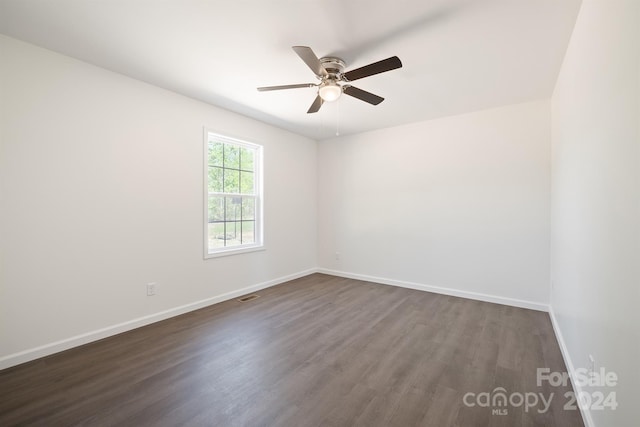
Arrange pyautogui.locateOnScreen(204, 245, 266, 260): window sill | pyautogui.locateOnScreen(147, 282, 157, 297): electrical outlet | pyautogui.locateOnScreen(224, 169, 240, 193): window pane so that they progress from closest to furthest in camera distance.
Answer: pyautogui.locateOnScreen(147, 282, 157, 297): electrical outlet
pyautogui.locateOnScreen(204, 245, 266, 260): window sill
pyautogui.locateOnScreen(224, 169, 240, 193): window pane

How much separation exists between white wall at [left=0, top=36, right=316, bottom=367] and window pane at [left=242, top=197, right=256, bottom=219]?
0.79 m

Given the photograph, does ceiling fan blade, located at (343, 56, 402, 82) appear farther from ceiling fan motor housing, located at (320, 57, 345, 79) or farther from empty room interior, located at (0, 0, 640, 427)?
ceiling fan motor housing, located at (320, 57, 345, 79)

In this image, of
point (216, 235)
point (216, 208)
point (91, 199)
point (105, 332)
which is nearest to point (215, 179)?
point (216, 208)

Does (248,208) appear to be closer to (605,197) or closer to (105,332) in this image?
(105,332)

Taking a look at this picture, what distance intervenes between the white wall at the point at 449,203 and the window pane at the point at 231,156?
1832 mm

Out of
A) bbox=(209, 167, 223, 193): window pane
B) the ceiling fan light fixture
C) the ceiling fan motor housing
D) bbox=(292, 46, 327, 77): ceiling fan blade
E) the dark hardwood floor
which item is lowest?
the dark hardwood floor

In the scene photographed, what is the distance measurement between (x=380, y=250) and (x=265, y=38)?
3521 mm

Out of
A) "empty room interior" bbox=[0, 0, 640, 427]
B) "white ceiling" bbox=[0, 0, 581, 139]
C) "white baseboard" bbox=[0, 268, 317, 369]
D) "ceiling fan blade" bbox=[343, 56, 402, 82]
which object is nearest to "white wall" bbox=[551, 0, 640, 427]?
"empty room interior" bbox=[0, 0, 640, 427]

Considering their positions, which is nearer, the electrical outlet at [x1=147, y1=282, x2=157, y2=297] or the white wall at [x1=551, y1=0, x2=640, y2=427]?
the white wall at [x1=551, y1=0, x2=640, y2=427]

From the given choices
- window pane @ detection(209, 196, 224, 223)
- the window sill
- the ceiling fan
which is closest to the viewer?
the ceiling fan

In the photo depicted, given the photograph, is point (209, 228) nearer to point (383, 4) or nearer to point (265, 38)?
point (265, 38)

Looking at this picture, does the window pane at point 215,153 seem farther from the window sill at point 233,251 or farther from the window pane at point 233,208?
the window sill at point 233,251

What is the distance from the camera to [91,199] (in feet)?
8.34

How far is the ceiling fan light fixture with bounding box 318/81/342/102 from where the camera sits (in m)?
2.36
